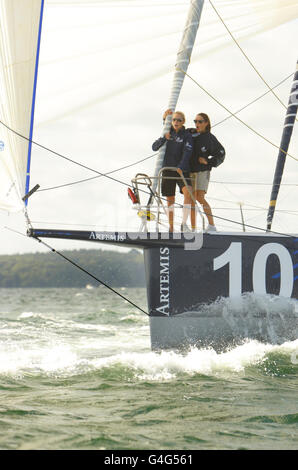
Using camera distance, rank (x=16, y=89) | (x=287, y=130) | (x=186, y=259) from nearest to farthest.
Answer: (x=16, y=89)
(x=186, y=259)
(x=287, y=130)

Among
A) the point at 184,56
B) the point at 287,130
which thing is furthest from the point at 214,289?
the point at 287,130

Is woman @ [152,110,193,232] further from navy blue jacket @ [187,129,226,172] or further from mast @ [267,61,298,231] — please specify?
mast @ [267,61,298,231]

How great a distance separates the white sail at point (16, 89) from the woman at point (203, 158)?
5.99 ft

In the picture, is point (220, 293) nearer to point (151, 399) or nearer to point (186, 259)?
point (186, 259)

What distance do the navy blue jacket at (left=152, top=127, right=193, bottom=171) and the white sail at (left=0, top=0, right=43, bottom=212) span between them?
1494 mm

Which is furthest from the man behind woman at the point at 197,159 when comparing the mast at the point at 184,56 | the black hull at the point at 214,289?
the black hull at the point at 214,289

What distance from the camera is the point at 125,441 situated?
A: 3984 millimetres

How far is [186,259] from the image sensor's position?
7023 millimetres

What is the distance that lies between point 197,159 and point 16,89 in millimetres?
2085

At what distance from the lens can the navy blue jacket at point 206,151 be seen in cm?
711

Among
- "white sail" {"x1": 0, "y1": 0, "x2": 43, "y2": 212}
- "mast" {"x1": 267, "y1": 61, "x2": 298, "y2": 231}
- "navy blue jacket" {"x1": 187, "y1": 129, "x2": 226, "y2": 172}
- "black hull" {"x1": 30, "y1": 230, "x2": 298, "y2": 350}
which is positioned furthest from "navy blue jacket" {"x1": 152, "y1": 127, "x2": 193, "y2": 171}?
"mast" {"x1": 267, "y1": 61, "x2": 298, "y2": 231}

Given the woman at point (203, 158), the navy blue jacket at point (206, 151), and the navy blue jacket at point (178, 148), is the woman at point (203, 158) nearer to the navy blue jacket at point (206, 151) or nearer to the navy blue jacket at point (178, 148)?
the navy blue jacket at point (206, 151)

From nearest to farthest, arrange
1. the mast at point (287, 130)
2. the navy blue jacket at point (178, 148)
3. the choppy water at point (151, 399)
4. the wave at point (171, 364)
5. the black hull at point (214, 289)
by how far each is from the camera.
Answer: the choppy water at point (151, 399)
the wave at point (171, 364)
the black hull at point (214, 289)
the navy blue jacket at point (178, 148)
the mast at point (287, 130)

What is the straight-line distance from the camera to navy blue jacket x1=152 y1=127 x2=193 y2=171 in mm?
7082
